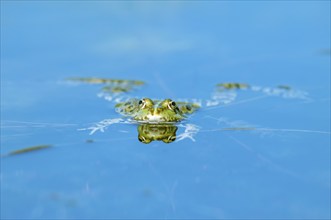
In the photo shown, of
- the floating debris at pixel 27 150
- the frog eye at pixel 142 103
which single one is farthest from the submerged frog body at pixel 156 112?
the floating debris at pixel 27 150

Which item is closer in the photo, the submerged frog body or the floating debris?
the floating debris

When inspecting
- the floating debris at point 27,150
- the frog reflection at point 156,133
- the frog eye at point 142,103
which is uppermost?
the frog eye at point 142,103

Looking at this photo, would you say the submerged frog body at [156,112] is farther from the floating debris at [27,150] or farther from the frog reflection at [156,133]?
the floating debris at [27,150]

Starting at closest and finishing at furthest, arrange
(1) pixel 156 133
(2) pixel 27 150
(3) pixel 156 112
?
(2) pixel 27 150, (1) pixel 156 133, (3) pixel 156 112

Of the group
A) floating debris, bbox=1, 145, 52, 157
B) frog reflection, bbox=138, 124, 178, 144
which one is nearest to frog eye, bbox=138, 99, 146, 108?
frog reflection, bbox=138, 124, 178, 144

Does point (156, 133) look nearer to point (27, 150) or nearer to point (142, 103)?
point (142, 103)

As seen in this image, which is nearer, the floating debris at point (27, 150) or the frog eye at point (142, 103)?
the floating debris at point (27, 150)

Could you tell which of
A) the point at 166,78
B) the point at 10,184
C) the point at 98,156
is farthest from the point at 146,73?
the point at 10,184

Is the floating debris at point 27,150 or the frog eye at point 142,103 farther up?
the frog eye at point 142,103

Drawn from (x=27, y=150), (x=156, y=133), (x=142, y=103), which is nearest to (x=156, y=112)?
(x=142, y=103)

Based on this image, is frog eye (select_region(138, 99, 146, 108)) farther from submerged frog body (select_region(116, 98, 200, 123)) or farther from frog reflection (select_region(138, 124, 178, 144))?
frog reflection (select_region(138, 124, 178, 144))
